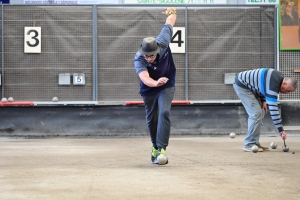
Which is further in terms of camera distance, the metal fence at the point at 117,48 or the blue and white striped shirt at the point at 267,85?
the metal fence at the point at 117,48

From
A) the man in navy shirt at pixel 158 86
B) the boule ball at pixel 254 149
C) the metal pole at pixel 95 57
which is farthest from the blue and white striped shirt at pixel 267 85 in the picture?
the metal pole at pixel 95 57

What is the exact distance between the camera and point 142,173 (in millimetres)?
8508

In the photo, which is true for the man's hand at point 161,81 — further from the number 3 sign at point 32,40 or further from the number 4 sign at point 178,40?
the number 3 sign at point 32,40

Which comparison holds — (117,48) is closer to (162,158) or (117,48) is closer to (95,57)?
(95,57)

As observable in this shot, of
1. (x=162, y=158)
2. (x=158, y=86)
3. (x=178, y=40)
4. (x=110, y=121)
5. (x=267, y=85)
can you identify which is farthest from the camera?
(x=178, y=40)

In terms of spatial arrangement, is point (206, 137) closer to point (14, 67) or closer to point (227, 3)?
point (227, 3)

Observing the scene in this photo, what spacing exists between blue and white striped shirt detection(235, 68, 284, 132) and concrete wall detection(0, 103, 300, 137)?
14.1 ft

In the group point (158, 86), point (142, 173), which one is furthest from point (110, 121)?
point (142, 173)

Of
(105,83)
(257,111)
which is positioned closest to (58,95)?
(105,83)

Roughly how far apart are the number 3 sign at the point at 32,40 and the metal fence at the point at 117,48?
87 mm

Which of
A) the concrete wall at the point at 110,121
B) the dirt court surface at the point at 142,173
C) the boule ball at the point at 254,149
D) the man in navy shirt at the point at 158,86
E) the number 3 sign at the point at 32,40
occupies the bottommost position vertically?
the dirt court surface at the point at 142,173

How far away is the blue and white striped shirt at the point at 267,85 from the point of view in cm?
1122

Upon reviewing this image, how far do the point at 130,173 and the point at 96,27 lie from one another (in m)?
8.47

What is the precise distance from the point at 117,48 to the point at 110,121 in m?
1.59
